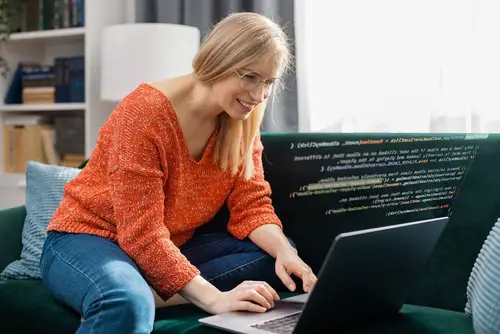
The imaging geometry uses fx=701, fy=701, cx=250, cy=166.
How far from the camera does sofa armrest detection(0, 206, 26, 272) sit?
5.75ft

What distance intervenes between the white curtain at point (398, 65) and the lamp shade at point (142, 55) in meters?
0.42

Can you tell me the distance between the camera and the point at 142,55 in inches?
94.4

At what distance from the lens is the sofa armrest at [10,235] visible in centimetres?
175

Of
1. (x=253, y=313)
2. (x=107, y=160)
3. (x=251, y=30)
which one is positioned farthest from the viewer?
(x=107, y=160)

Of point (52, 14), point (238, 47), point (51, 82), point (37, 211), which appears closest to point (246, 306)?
point (238, 47)

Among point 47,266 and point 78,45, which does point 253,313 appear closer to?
point 47,266

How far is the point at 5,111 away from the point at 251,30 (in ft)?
6.73

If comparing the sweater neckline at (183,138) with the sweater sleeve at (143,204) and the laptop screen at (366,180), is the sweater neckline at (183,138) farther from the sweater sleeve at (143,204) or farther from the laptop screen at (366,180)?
the laptop screen at (366,180)

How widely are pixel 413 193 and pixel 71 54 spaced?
2.01 meters

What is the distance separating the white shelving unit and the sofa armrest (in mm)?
1026

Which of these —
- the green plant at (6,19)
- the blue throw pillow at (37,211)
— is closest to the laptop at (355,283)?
the blue throw pillow at (37,211)

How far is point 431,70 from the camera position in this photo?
2.23m

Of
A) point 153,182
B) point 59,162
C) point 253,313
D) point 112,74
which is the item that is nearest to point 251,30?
point 153,182

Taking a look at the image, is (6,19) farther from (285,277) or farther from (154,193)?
(285,277)
